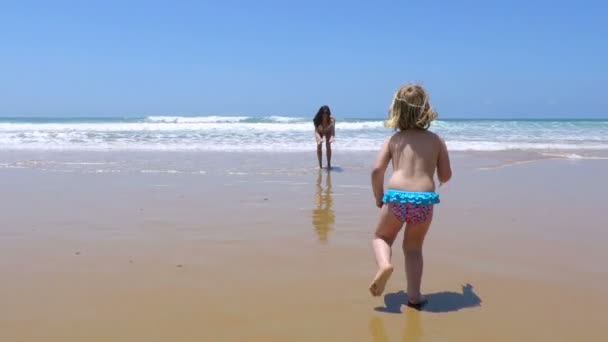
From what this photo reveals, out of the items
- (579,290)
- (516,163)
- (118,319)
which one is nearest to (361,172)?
(516,163)

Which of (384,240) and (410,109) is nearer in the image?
(410,109)

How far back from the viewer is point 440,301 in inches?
123

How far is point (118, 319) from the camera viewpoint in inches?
109

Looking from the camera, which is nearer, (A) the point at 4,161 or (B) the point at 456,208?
(B) the point at 456,208

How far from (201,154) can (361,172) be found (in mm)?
4389

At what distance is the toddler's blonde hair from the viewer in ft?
9.88

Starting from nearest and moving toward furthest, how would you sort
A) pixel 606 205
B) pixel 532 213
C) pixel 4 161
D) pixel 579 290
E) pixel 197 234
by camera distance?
pixel 579 290 → pixel 197 234 → pixel 532 213 → pixel 606 205 → pixel 4 161

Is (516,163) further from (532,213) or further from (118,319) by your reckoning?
(118,319)

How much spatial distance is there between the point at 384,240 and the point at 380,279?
0.35 meters

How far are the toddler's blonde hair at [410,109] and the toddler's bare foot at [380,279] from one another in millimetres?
796

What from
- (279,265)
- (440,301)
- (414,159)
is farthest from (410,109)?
(279,265)

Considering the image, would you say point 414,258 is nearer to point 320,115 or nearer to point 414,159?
point 414,159


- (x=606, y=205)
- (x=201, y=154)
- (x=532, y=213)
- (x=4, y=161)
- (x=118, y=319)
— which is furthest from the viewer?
(x=201, y=154)

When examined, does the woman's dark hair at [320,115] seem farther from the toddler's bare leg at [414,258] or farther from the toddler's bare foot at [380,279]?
the toddler's bare foot at [380,279]
